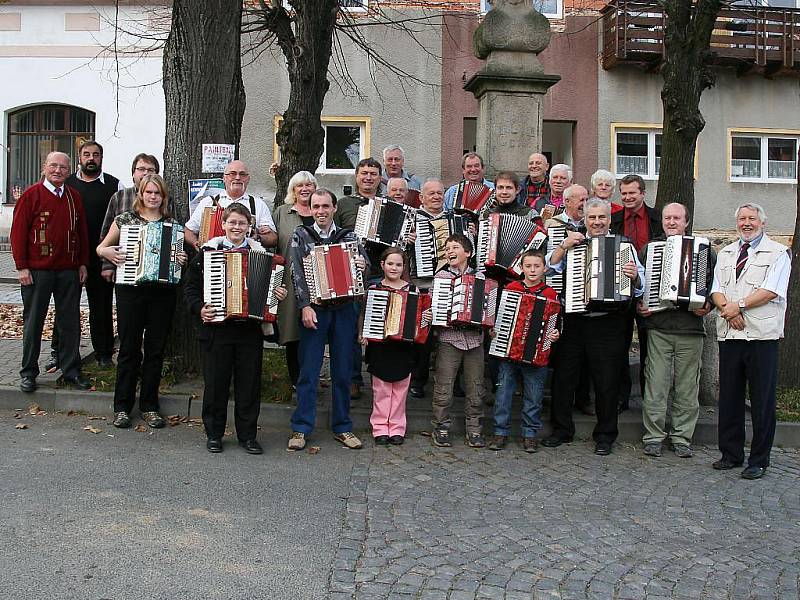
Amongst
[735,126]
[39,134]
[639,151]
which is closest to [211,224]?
[639,151]

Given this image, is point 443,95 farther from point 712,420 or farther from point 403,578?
point 403,578

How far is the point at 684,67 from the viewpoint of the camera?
10836 mm

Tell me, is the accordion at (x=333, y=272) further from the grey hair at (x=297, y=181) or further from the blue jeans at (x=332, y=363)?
the grey hair at (x=297, y=181)

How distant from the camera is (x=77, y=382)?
8.23m

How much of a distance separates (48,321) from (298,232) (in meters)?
6.50

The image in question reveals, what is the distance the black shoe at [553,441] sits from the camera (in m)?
7.48

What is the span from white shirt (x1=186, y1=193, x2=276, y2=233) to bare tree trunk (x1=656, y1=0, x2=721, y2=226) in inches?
205

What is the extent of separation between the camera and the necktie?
6.88m

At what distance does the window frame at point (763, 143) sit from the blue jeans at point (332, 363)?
54.1 ft

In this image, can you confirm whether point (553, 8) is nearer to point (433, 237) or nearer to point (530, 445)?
point (433, 237)

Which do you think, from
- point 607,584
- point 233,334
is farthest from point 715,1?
point 607,584

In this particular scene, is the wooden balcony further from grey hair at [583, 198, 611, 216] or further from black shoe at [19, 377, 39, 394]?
black shoe at [19, 377, 39, 394]

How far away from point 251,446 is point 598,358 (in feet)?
9.26

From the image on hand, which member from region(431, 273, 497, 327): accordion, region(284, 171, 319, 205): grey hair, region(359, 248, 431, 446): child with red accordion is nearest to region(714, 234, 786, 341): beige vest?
region(431, 273, 497, 327): accordion
